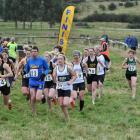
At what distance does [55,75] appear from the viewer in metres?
11.1

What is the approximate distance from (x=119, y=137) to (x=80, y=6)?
10301cm

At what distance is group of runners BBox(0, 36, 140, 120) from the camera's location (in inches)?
432

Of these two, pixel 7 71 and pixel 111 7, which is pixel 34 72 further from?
pixel 111 7

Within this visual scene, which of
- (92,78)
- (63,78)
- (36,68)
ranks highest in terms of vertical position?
(36,68)

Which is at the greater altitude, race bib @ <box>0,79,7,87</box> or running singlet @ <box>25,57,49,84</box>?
running singlet @ <box>25,57,49,84</box>

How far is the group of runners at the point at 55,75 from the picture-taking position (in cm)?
1096

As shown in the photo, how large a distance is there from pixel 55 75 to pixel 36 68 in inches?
30.4

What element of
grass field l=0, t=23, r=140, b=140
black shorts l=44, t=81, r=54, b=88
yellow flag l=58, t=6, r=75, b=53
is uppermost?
yellow flag l=58, t=6, r=75, b=53

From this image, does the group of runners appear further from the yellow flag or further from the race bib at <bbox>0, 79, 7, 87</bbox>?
the yellow flag

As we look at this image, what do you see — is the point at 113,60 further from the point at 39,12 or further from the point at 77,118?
the point at 39,12

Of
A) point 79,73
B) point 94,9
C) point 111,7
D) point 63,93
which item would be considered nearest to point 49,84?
point 79,73

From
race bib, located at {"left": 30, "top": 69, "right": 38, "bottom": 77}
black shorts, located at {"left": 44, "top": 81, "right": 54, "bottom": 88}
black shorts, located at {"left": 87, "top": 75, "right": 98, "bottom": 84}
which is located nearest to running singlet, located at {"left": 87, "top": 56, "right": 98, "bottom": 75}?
black shorts, located at {"left": 87, "top": 75, "right": 98, "bottom": 84}

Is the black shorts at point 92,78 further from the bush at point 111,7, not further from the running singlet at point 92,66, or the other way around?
the bush at point 111,7

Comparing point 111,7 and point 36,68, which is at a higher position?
point 36,68
